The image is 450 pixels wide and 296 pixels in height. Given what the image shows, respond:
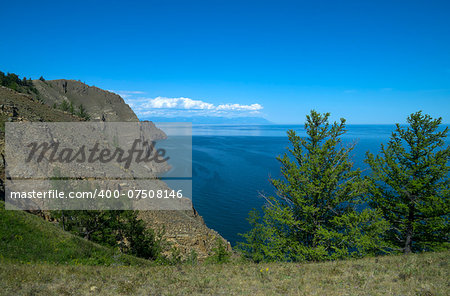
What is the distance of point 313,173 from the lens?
18484mm

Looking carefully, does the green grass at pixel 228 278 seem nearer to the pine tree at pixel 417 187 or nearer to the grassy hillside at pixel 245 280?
the grassy hillside at pixel 245 280

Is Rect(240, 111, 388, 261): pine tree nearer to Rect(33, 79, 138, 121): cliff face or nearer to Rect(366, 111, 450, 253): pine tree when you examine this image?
Rect(366, 111, 450, 253): pine tree

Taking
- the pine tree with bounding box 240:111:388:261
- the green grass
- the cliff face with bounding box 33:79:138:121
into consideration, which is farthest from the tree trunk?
the cliff face with bounding box 33:79:138:121

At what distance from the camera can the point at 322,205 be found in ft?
62.5

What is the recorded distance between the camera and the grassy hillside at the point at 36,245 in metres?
16.2

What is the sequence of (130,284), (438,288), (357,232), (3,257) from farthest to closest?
(357,232) → (3,257) → (130,284) → (438,288)

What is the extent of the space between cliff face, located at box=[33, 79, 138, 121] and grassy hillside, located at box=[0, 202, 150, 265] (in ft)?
432

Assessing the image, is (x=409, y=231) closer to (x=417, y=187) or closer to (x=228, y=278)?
(x=417, y=187)

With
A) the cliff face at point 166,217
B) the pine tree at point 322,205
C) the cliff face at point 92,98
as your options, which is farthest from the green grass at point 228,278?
the cliff face at point 92,98

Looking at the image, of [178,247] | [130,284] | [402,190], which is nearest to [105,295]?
[130,284]

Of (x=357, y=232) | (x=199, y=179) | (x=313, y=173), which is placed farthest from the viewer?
(x=199, y=179)

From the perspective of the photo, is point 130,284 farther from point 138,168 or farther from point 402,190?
point 138,168

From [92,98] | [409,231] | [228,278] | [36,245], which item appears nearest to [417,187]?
[409,231]

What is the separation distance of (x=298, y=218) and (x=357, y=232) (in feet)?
14.1
